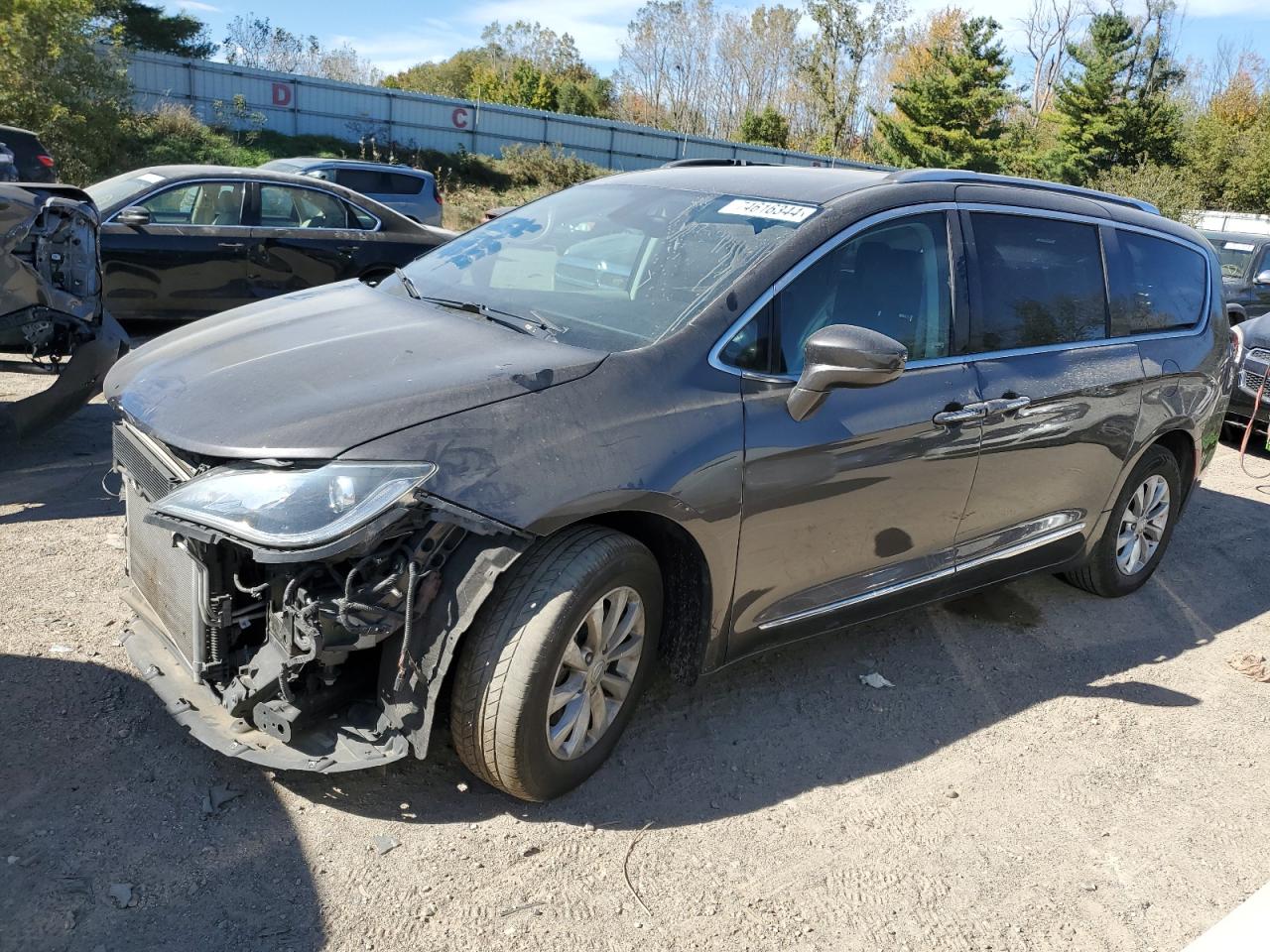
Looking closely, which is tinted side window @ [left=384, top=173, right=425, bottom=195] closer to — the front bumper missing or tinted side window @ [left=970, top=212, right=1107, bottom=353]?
tinted side window @ [left=970, top=212, right=1107, bottom=353]

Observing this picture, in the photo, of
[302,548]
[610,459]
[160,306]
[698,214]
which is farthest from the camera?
[160,306]

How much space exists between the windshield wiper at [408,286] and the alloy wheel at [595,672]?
4.94 ft

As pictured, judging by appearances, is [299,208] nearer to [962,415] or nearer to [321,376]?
[321,376]

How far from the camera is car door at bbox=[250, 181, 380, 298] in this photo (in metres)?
9.53

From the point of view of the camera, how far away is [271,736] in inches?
116

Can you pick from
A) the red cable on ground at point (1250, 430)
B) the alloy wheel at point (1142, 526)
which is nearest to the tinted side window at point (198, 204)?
the alloy wheel at point (1142, 526)

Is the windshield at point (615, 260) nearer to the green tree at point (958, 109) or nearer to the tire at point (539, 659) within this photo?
the tire at point (539, 659)

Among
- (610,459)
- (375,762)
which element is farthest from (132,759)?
(610,459)

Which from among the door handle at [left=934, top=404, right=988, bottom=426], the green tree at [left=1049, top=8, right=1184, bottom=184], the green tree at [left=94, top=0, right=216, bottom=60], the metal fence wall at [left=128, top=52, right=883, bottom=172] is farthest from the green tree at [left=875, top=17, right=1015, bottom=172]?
the door handle at [left=934, top=404, right=988, bottom=426]

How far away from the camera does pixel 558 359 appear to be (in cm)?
321

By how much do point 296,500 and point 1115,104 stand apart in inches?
1864

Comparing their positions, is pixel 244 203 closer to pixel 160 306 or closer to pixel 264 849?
pixel 160 306

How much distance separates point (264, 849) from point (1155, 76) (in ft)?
168

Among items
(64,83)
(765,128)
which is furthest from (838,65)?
(64,83)
